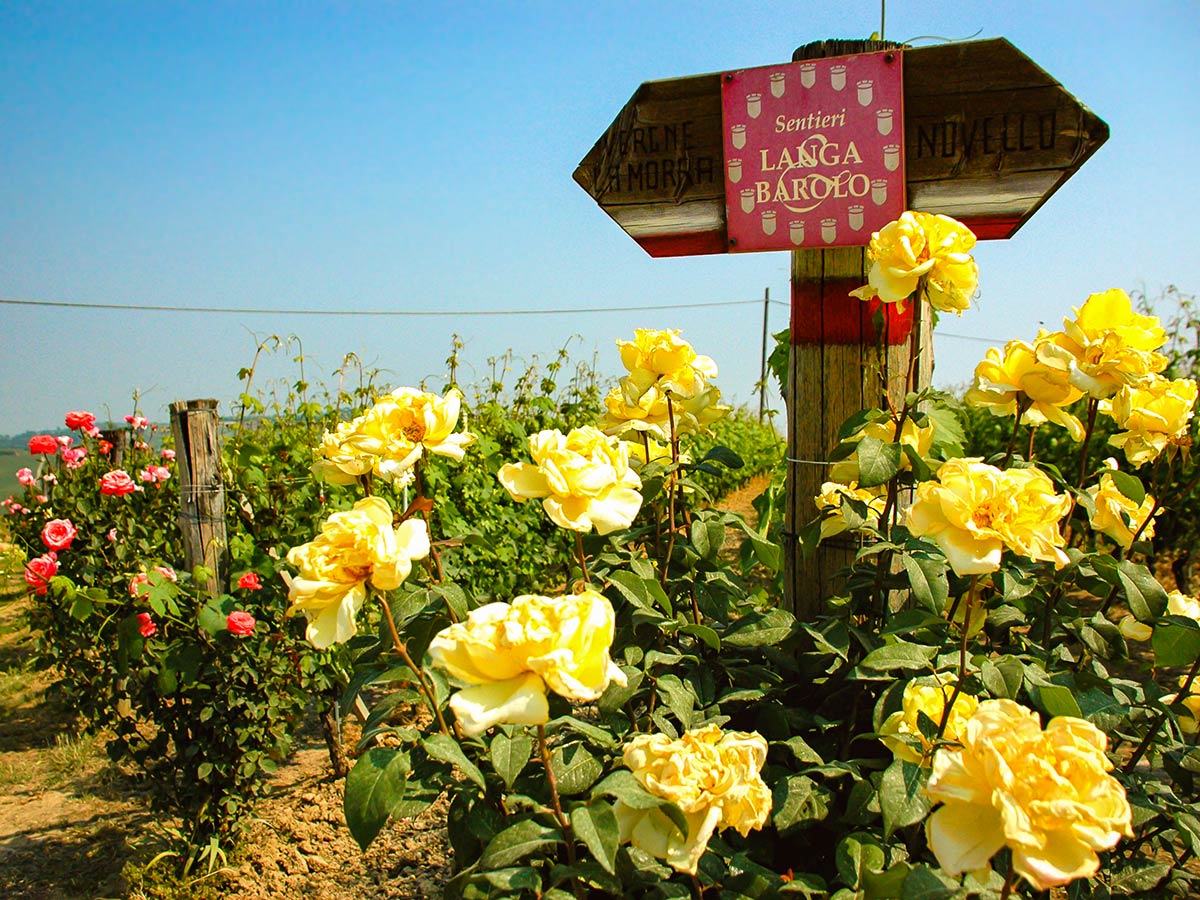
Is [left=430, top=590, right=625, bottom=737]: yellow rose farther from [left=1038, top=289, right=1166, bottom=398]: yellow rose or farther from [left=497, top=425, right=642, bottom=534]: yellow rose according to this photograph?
[left=1038, top=289, right=1166, bottom=398]: yellow rose

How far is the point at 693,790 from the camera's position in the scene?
36.2 inches

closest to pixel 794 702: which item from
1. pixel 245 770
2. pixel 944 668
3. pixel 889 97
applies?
pixel 944 668

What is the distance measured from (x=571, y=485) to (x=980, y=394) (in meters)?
0.80

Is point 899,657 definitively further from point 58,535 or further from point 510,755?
point 58,535

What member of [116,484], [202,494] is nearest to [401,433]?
[202,494]

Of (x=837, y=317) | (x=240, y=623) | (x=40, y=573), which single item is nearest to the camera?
(x=837, y=317)

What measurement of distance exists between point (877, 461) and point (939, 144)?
75 centimetres

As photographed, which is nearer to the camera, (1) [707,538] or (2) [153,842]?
(1) [707,538]

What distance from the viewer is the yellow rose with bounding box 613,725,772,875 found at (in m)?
0.93

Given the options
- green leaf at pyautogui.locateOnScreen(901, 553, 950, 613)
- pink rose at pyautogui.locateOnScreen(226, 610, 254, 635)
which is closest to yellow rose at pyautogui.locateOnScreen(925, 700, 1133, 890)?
green leaf at pyautogui.locateOnScreen(901, 553, 950, 613)

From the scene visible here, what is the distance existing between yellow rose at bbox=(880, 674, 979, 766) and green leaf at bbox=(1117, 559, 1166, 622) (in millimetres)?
361

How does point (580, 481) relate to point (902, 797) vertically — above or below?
above

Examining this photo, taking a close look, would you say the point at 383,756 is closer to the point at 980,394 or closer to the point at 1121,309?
the point at 980,394

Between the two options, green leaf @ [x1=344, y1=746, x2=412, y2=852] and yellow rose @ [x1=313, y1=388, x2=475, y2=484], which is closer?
green leaf @ [x1=344, y1=746, x2=412, y2=852]
